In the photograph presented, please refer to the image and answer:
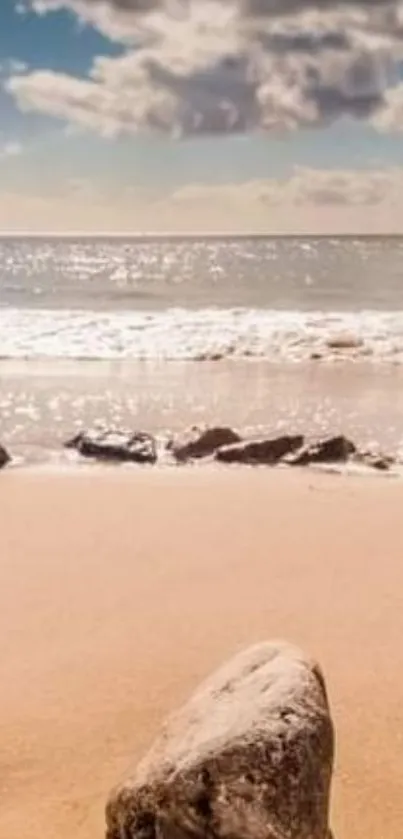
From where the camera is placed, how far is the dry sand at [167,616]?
11.0ft

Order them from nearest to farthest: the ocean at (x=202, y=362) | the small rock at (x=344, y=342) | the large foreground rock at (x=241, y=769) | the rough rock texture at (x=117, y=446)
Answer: the large foreground rock at (x=241, y=769) → the rough rock texture at (x=117, y=446) → the ocean at (x=202, y=362) → the small rock at (x=344, y=342)

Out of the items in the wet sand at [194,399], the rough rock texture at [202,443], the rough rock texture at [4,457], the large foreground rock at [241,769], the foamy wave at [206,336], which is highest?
the large foreground rock at [241,769]

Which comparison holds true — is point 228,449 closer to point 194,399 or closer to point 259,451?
point 259,451

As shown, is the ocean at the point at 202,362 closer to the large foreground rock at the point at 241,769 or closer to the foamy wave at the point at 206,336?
the foamy wave at the point at 206,336

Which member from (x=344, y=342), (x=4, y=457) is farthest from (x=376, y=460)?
(x=344, y=342)

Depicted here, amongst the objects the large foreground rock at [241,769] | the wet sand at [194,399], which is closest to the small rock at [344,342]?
the wet sand at [194,399]

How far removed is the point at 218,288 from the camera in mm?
38812

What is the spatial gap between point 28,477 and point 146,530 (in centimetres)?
174

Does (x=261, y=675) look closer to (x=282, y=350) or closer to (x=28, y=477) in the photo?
(x=28, y=477)

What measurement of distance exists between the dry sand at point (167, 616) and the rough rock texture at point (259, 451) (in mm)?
855

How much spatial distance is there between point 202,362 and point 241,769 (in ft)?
43.1

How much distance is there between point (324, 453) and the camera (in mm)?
7969

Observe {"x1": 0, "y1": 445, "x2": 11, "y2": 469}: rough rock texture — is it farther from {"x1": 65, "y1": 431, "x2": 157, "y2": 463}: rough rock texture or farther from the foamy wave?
the foamy wave

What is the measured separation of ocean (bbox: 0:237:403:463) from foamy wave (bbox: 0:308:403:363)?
3 centimetres
